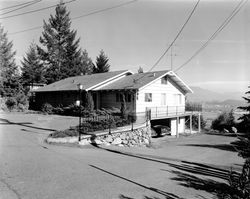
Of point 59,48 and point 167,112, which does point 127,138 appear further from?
point 59,48

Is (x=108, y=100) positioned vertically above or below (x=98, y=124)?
above

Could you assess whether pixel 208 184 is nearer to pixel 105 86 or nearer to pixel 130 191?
pixel 130 191

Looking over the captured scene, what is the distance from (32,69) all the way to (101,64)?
722 inches

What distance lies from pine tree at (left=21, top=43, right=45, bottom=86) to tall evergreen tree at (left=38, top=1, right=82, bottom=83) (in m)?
1.42

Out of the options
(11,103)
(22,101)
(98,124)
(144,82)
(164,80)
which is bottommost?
(98,124)

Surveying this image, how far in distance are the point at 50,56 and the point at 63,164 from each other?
148 ft

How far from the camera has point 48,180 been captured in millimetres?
7039

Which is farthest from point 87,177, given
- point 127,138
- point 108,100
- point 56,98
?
point 56,98

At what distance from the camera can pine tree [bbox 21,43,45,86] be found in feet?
149

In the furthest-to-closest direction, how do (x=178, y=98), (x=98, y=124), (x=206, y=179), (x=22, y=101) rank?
(x=22, y=101) < (x=178, y=98) < (x=98, y=124) < (x=206, y=179)

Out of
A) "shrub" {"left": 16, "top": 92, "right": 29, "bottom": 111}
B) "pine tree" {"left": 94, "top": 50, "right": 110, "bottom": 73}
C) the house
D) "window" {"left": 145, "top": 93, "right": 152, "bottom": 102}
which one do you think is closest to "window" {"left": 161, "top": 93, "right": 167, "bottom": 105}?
the house

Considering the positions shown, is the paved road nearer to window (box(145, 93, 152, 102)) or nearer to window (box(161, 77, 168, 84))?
window (box(145, 93, 152, 102))

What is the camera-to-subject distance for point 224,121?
114ft

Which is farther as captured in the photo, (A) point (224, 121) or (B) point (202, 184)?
(A) point (224, 121)
